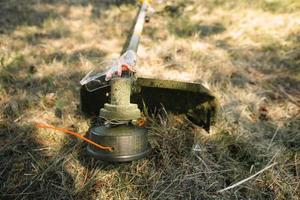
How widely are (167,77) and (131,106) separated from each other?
1283 millimetres

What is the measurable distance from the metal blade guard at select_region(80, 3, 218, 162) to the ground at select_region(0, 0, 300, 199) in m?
0.14

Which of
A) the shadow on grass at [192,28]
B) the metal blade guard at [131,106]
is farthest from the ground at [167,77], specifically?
the metal blade guard at [131,106]

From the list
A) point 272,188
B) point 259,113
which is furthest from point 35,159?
point 259,113

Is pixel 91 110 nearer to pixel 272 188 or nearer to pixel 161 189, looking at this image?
pixel 161 189

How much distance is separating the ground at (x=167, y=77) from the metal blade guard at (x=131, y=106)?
0.14m

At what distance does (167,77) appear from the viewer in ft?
11.6

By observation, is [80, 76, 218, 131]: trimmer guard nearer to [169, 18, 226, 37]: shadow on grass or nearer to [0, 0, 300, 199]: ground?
→ [0, 0, 300, 199]: ground

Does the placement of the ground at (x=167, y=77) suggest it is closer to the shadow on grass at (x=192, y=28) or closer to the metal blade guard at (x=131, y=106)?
the shadow on grass at (x=192, y=28)

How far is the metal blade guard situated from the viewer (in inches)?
87.2

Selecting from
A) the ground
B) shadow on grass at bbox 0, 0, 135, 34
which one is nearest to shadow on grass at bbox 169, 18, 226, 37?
the ground

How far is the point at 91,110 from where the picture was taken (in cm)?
291

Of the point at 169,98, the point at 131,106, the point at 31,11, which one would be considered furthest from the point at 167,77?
the point at 31,11

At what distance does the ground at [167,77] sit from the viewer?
2.52 m

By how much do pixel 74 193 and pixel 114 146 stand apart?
0.54 metres
